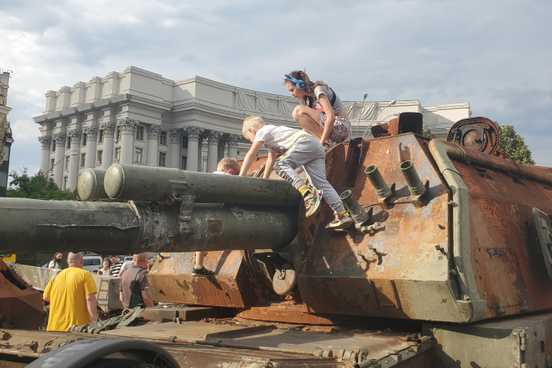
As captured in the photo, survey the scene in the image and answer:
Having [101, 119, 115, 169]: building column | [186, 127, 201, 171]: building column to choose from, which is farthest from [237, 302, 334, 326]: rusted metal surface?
[101, 119, 115, 169]: building column

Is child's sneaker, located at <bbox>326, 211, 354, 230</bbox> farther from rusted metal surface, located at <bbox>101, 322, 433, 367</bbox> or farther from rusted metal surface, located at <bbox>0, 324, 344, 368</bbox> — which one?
rusted metal surface, located at <bbox>0, 324, 344, 368</bbox>

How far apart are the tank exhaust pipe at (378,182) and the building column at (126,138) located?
6446 cm

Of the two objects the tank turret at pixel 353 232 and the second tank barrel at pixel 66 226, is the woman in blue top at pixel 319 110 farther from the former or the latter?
the second tank barrel at pixel 66 226

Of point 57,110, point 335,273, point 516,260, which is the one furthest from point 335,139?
point 57,110

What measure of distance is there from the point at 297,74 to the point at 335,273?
199 cm

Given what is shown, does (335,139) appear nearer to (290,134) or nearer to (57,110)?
(290,134)

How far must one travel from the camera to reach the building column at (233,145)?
243ft

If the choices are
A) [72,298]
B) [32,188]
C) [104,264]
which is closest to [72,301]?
[72,298]

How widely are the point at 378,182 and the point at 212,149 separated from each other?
68168 millimetres

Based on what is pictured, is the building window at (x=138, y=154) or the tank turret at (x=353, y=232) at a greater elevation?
the building window at (x=138, y=154)

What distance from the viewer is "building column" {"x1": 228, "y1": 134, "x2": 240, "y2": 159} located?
2913 inches

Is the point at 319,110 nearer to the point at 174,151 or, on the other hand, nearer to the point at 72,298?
the point at 72,298

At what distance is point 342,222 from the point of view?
5.08 meters

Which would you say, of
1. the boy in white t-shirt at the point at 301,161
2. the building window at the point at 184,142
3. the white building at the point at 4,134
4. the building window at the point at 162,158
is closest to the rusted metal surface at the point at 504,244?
the boy in white t-shirt at the point at 301,161
